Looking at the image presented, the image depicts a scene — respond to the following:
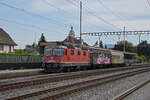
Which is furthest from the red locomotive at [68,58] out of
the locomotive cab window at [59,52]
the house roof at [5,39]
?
the house roof at [5,39]

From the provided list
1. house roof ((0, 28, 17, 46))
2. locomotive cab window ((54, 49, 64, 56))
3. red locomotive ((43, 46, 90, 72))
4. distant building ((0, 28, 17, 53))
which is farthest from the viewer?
house roof ((0, 28, 17, 46))

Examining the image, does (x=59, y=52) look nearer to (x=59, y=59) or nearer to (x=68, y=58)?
(x=59, y=59)

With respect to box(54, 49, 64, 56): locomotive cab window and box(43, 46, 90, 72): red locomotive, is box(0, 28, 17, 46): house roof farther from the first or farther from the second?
box(54, 49, 64, 56): locomotive cab window

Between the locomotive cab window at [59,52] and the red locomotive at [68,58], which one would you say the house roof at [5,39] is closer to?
the red locomotive at [68,58]

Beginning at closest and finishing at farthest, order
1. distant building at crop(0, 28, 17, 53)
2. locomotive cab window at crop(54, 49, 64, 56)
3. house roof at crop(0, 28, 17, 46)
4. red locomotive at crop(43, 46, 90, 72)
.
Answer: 1. red locomotive at crop(43, 46, 90, 72)
2. locomotive cab window at crop(54, 49, 64, 56)
3. distant building at crop(0, 28, 17, 53)
4. house roof at crop(0, 28, 17, 46)

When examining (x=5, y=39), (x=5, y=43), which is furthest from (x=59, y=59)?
(x=5, y=39)

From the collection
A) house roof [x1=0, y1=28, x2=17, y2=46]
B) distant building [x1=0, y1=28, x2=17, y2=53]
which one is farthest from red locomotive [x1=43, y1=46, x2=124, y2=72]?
house roof [x1=0, y1=28, x2=17, y2=46]

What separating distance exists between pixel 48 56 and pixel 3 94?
44.1ft

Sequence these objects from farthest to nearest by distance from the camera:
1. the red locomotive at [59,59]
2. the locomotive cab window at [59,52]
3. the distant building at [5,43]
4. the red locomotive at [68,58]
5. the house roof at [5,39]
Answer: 1. the house roof at [5,39]
2. the distant building at [5,43]
3. the locomotive cab window at [59,52]
4. the red locomotive at [68,58]
5. the red locomotive at [59,59]

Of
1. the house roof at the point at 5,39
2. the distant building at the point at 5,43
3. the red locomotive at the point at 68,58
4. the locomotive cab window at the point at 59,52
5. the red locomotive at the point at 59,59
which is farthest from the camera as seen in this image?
the house roof at the point at 5,39

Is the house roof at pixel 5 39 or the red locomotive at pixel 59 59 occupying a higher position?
the house roof at pixel 5 39

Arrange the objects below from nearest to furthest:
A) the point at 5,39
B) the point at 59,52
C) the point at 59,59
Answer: the point at 59,59 → the point at 59,52 → the point at 5,39

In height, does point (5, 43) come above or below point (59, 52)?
above

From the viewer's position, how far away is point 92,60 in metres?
30.7
